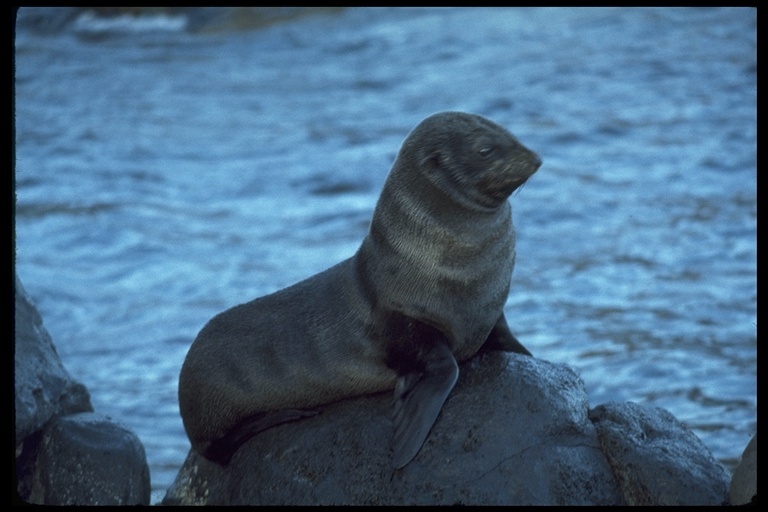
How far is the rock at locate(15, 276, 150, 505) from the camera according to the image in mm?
6305

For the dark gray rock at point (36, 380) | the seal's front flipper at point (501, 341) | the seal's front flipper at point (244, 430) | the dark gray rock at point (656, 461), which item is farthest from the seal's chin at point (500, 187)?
the dark gray rock at point (36, 380)

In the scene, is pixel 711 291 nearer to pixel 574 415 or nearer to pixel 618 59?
pixel 574 415

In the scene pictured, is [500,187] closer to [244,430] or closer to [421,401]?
[421,401]

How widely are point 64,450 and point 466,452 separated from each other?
2212mm

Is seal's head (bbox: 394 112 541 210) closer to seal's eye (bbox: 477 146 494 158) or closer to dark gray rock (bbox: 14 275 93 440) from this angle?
seal's eye (bbox: 477 146 494 158)

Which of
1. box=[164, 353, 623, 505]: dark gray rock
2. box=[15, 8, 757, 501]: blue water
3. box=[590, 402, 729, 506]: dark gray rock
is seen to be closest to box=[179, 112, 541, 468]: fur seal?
box=[164, 353, 623, 505]: dark gray rock

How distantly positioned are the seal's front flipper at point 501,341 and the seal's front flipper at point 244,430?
0.81 meters

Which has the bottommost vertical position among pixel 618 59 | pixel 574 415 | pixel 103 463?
pixel 618 59

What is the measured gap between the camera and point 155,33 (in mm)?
21000

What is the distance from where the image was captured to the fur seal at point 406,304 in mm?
5383

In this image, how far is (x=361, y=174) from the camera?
45.9ft

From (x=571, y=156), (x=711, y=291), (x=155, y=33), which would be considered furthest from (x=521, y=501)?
(x=155, y=33)

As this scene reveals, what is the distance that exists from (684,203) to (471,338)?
7592mm

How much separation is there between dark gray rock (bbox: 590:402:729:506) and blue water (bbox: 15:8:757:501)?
240 centimetres
